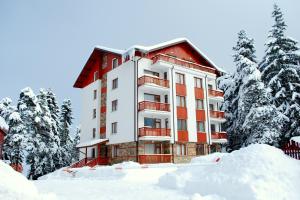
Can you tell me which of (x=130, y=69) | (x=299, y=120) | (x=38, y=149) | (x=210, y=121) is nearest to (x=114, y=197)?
(x=130, y=69)

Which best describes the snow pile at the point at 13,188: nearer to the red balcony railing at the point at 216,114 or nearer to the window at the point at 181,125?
the window at the point at 181,125

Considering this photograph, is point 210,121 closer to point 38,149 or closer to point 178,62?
point 178,62

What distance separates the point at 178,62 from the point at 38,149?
21.4m

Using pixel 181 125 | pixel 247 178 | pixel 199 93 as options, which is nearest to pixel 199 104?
pixel 199 93

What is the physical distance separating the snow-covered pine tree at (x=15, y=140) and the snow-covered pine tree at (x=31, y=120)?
1325 millimetres

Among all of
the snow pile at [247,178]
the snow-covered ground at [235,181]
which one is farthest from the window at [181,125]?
the snow pile at [247,178]

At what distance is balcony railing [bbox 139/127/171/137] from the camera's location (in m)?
27.3

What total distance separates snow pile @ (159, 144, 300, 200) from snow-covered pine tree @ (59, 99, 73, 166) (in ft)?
114

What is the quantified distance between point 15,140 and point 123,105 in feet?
46.4

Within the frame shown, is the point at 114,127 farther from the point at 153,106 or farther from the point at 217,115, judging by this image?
the point at 217,115

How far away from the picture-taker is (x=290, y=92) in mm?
29203

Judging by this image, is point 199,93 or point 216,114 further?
point 216,114

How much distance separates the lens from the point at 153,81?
29281 millimetres

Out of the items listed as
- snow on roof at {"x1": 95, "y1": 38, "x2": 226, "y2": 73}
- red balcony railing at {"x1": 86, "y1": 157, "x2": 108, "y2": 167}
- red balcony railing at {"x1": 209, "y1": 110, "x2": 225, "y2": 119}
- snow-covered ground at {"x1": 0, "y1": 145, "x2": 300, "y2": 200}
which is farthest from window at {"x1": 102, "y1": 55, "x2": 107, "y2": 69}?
snow-covered ground at {"x1": 0, "y1": 145, "x2": 300, "y2": 200}
